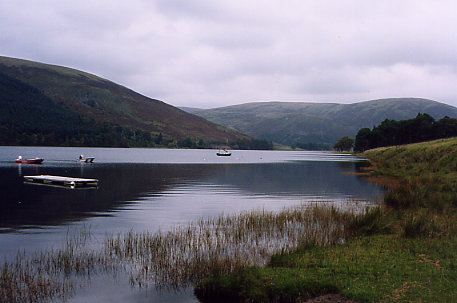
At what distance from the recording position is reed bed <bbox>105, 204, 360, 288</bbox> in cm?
1767

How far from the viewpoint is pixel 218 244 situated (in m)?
21.5

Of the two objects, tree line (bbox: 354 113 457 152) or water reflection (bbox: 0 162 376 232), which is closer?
water reflection (bbox: 0 162 376 232)

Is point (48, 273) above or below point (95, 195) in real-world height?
below

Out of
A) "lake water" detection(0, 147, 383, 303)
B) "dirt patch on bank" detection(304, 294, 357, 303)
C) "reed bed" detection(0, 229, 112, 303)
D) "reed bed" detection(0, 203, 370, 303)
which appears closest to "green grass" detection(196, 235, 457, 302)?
"dirt patch on bank" detection(304, 294, 357, 303)

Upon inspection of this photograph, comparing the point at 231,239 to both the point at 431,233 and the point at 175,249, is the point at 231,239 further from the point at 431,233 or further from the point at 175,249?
the point at 431,233

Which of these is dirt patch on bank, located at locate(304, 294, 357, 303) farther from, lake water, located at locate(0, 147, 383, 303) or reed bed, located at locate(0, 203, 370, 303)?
lake water, located at locate(0, 147, 383, 303)

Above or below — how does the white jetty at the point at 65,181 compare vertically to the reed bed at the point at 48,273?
above

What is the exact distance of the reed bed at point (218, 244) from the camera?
58.0ft

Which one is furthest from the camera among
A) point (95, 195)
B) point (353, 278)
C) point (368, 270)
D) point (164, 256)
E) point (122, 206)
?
point (95, 195)

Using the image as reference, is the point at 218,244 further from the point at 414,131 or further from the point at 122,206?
the point at 414,131

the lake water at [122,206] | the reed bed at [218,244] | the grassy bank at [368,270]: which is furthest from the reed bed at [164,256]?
the grassy bank at [368,270]

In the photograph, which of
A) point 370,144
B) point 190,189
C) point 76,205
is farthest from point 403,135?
point 76,205

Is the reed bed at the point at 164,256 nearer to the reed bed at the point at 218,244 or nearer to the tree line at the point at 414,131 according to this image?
the reed bed at the point at 218,244

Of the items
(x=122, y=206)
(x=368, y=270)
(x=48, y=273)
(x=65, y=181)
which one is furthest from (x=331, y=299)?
(x=65, y=181)
